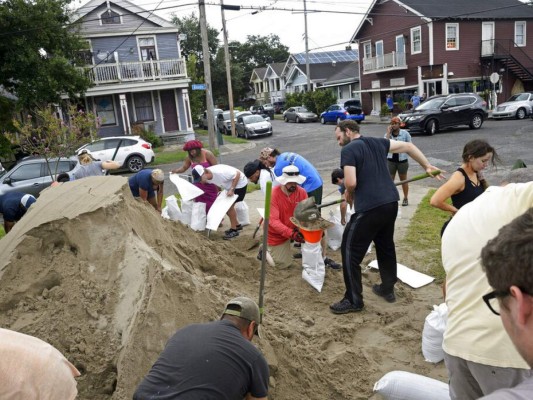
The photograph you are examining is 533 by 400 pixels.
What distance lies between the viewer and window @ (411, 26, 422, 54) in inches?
1148

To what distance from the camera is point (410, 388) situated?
294 cm

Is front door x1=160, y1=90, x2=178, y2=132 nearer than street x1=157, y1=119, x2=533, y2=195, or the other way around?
street x1=157, y1=119, x2=533, y2=195

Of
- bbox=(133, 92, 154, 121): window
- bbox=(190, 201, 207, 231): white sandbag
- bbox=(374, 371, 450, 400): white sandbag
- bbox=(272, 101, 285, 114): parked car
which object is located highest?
bbox=(133, 92, 154, 121): window

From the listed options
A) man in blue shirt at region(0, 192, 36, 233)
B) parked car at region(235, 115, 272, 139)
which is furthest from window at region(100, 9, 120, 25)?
man in blue shirt at region(0, 192, 36, 233)

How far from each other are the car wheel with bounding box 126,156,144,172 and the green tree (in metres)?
A: 4.81

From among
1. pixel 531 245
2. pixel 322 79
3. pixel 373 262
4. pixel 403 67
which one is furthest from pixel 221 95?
pixel 531 245

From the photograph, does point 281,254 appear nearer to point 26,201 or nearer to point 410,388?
point 410,388

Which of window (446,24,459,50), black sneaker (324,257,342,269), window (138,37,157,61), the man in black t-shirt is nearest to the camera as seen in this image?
the man in black t-shirt

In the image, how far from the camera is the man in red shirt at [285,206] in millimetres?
5250

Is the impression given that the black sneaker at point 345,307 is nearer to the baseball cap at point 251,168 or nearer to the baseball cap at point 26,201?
the baseball cap at point 251,168

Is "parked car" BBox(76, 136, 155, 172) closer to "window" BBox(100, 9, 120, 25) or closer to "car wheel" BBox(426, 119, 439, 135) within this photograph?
"window" BBox(100, 9, 120, 25)

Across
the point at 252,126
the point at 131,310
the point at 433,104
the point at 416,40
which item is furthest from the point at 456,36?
the point at 131,310

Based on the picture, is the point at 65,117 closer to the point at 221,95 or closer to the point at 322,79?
the point at 322,79

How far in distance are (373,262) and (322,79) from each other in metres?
45.7
